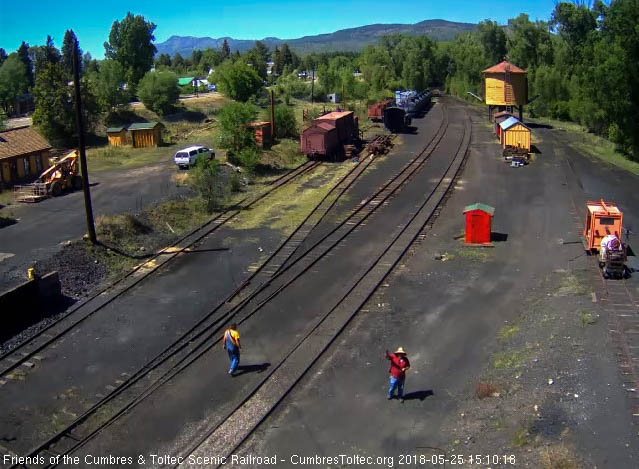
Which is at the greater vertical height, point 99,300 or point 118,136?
point 118,136

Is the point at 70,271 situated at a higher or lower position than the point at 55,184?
lower

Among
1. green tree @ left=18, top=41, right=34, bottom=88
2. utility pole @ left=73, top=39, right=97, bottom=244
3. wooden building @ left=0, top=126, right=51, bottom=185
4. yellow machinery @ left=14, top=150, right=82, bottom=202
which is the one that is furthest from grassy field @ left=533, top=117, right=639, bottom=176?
green tree @ left=18, top=41, right=34, bottom=88

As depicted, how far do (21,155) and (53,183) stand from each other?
4.87m

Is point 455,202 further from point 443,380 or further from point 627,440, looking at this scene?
point 627,440

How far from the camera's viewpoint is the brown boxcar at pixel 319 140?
132ft

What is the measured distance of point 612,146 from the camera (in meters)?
45.3

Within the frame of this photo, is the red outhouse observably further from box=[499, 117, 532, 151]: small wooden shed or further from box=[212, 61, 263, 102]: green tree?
box=[212, 61, 263, 102]: green tree

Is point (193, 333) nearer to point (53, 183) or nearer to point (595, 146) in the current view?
point (53, 183)

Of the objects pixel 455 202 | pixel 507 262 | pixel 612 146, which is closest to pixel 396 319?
pixel 507 262

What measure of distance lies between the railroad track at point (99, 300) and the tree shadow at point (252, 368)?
5.19 m

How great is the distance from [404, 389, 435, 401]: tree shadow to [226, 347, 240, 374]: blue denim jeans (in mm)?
3961

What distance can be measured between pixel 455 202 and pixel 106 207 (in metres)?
16.7

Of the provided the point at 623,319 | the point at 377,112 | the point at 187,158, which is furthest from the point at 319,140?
the point at 623,319

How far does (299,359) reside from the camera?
14.8 meters
